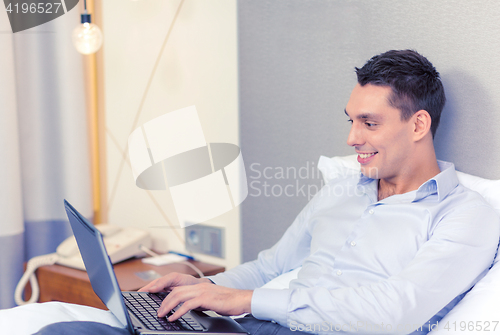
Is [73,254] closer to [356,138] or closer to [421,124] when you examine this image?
[356,138]

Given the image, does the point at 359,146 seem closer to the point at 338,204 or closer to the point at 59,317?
the point at 338,204

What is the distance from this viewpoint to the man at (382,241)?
3.05 ft

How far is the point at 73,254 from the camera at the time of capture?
184cm

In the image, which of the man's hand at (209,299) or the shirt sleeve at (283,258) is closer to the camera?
the man's hand at (209,299)

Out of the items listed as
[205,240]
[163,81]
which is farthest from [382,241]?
[163,81]

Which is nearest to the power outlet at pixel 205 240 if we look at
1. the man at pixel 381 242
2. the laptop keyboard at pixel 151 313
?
the man at pixel 381 242

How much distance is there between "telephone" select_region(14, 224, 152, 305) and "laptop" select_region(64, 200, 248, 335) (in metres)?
0.79

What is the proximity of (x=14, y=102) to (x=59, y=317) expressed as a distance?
3.92ft

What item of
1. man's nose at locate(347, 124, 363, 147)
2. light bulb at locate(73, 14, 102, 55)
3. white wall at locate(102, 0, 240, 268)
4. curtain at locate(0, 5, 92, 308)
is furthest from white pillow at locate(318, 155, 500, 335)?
curtain at locate(0, 5, 92, 308)

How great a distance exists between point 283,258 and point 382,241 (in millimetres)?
359

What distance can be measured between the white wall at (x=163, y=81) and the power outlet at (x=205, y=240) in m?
0.03

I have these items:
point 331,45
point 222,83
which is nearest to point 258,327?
point 331,45

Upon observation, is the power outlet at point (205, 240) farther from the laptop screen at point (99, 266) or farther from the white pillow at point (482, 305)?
the white pillow at point (482, 305)

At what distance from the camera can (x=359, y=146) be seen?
118 centimetres
